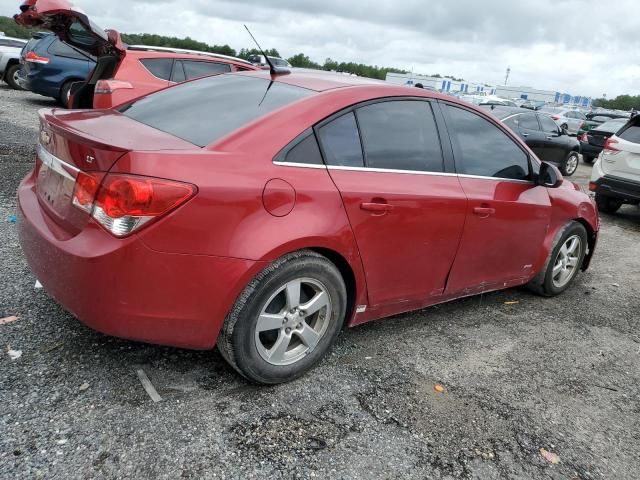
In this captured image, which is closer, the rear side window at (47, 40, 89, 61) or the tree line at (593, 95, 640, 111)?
the rear side window at (47, 40, 89, 61)

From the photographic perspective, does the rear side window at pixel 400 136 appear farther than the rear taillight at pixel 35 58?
No

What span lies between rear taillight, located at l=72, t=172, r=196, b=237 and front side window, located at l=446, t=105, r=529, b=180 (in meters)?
1.96

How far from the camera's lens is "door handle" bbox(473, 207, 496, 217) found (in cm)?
359

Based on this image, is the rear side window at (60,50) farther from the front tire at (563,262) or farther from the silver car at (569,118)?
the silver car at (569,118)

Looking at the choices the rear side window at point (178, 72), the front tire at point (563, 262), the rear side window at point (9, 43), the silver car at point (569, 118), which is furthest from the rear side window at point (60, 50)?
the silver car at point (569, 118)

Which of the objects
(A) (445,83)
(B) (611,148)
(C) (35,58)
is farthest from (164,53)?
(A) (445,83)

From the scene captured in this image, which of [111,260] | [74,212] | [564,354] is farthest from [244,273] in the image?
[564,354]

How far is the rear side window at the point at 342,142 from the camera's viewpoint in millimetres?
2912

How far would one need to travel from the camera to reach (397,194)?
10.2 ft

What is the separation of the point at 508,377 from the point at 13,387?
2.70m

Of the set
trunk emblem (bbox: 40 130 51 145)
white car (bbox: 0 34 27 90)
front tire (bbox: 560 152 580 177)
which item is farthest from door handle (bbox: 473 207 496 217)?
white car (bbox: 0 34 27 90)

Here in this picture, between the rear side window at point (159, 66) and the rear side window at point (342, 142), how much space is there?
263 inches

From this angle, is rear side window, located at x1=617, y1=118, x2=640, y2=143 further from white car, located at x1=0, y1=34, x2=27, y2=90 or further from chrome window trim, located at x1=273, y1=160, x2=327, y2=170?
white car, located at x1=0, y1=34, x2=27, y2=90

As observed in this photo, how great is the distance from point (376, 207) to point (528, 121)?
34.0 feet
